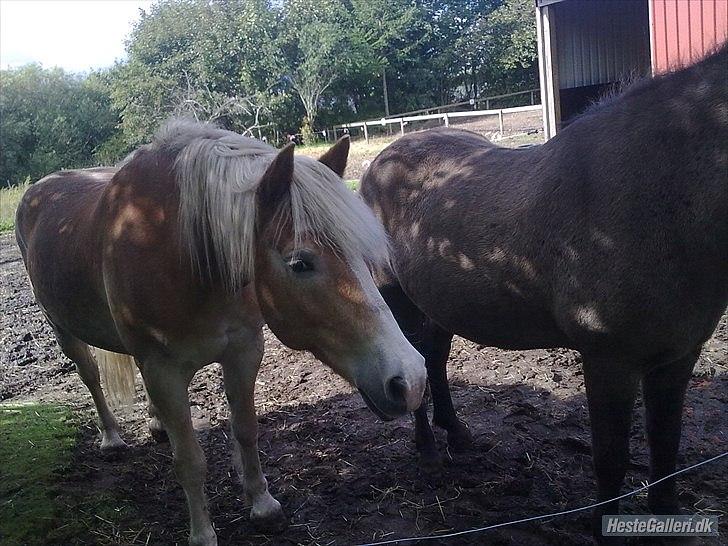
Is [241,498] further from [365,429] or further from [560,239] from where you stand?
[560,239]

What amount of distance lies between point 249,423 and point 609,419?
5.40 feet

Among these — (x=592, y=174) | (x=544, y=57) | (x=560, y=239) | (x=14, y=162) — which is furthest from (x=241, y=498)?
(x=14, y=162)

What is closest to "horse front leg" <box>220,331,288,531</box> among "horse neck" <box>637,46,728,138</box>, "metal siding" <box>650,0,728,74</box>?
"horse neck" <box>637,46,728,138</box>

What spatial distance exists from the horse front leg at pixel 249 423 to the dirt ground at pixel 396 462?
10 cm

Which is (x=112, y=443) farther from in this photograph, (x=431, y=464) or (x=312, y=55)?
(x=312, y=55)

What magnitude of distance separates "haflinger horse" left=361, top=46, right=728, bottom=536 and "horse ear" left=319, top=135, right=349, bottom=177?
862mm

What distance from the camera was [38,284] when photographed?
3445 millimetres

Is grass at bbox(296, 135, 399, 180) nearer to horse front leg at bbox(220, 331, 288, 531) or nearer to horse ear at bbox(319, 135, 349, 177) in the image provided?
horse front leg at bbox(220, 331, 288, 531)

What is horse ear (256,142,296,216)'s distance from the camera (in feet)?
6.22

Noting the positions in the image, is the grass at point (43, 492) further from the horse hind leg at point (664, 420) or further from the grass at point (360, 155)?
the grass at point (360, 155)

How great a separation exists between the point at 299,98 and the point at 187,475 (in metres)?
28.4

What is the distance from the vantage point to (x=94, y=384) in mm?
3943

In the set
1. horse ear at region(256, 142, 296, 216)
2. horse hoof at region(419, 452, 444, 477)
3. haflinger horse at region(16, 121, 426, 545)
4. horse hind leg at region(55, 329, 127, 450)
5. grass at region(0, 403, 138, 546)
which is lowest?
horse hoof at region(419, 452, 444, 477)

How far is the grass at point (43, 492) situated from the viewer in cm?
293
